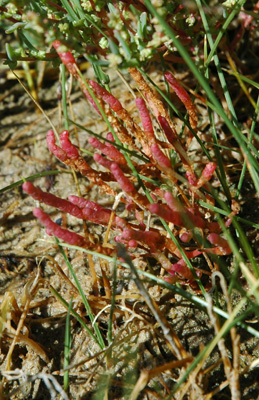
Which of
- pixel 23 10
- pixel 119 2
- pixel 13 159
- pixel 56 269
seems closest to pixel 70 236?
pixel 56 269

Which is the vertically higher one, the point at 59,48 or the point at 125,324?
the point at 59,48

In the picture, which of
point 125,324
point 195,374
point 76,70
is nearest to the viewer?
point 195,374

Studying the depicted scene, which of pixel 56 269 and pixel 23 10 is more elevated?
pixel 23 10

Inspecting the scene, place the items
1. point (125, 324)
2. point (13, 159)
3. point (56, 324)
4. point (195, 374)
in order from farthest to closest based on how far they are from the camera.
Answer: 1. point (13, 159)
2. point (56, 324)
3. point (125, 324)
4. point (195, 374)

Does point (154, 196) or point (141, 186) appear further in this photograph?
point (154, 196)

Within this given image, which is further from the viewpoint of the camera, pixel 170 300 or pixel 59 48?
pixel 170 300

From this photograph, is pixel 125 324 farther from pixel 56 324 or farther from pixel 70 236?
pixel 70 236

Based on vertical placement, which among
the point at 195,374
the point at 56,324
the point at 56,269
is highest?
the point at 195,374

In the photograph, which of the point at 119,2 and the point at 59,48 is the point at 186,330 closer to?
the point at 59,48

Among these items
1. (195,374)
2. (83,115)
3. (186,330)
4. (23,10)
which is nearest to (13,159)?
(83,115)
